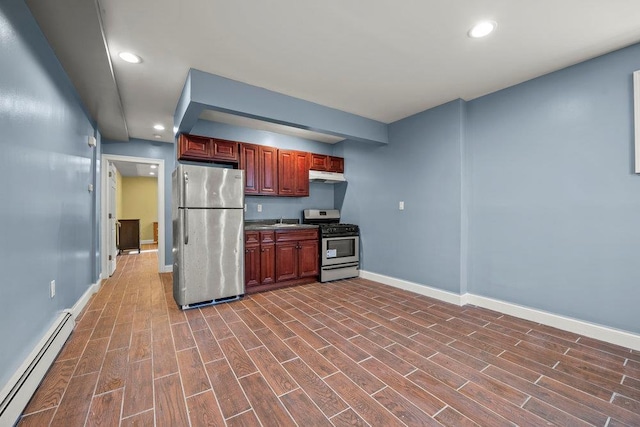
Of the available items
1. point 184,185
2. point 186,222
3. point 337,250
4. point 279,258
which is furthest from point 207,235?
point 337,250

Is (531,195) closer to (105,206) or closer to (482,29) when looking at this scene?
(482,29)

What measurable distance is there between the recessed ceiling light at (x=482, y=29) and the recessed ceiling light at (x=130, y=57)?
111 inches

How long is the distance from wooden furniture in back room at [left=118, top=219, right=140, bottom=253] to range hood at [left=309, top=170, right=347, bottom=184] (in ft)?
18.9

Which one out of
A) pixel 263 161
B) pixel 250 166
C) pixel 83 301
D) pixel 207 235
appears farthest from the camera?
pixel 263 161

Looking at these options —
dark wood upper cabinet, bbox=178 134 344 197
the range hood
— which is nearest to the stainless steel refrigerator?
dark wood upper cabinet, bbox=178 134 344 197

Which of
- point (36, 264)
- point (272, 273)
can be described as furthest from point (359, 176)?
point (36, 264)

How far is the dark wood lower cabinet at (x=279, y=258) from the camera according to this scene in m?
3.80

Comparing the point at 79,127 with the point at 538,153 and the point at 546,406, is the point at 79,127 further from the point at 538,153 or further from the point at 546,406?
the point at 538,153

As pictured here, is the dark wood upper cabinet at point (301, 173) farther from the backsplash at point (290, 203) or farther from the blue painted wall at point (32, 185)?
the blue painted wall at point (32, 185)

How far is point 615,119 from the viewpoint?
2.34 m

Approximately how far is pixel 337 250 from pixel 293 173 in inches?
58.8

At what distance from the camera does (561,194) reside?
8.63 ft

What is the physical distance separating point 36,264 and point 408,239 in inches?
153

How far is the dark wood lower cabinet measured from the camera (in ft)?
12.5
